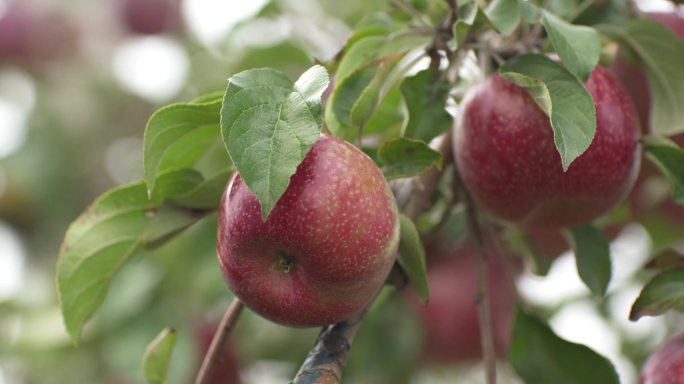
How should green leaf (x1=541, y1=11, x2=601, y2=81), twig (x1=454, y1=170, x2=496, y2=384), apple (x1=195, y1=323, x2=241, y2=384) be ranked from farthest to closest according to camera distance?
apple (x1=195, y1=323, x2=241, y2=384), twig (x1=454, y1=170, x2=496, y2=384), green leaf (x1=541, y1=11, x2=601, y2=81)

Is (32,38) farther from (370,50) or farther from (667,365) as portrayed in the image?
(667,365)

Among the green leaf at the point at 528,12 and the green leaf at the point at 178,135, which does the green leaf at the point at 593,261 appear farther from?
the green leaf at the point at 178,135

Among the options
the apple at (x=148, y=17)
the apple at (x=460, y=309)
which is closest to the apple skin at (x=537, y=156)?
the apple at (x=460, y=309)

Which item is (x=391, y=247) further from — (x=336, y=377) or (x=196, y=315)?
(x=196, y=315)

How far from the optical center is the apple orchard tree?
2.31 feet

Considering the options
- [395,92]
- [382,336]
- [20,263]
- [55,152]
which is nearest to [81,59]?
[55,152]

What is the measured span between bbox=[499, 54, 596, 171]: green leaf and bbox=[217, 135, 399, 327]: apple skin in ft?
0.44

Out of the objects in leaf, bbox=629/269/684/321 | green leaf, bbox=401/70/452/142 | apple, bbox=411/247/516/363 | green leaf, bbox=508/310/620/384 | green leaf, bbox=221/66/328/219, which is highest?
green leaf, bbox=221/66/328/219

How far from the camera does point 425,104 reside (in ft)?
2.88

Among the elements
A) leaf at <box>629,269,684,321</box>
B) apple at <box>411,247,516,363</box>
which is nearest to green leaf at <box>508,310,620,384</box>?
leaf at <box>629,269,684,321</box>

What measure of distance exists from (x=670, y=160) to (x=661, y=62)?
0.14m

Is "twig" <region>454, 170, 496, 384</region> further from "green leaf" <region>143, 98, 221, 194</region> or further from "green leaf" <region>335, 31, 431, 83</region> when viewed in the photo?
"green leaf" <region>143, 98, 221, 194</region>

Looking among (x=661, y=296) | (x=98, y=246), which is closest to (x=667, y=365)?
(x=661, y=296)

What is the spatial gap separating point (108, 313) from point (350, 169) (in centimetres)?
95
